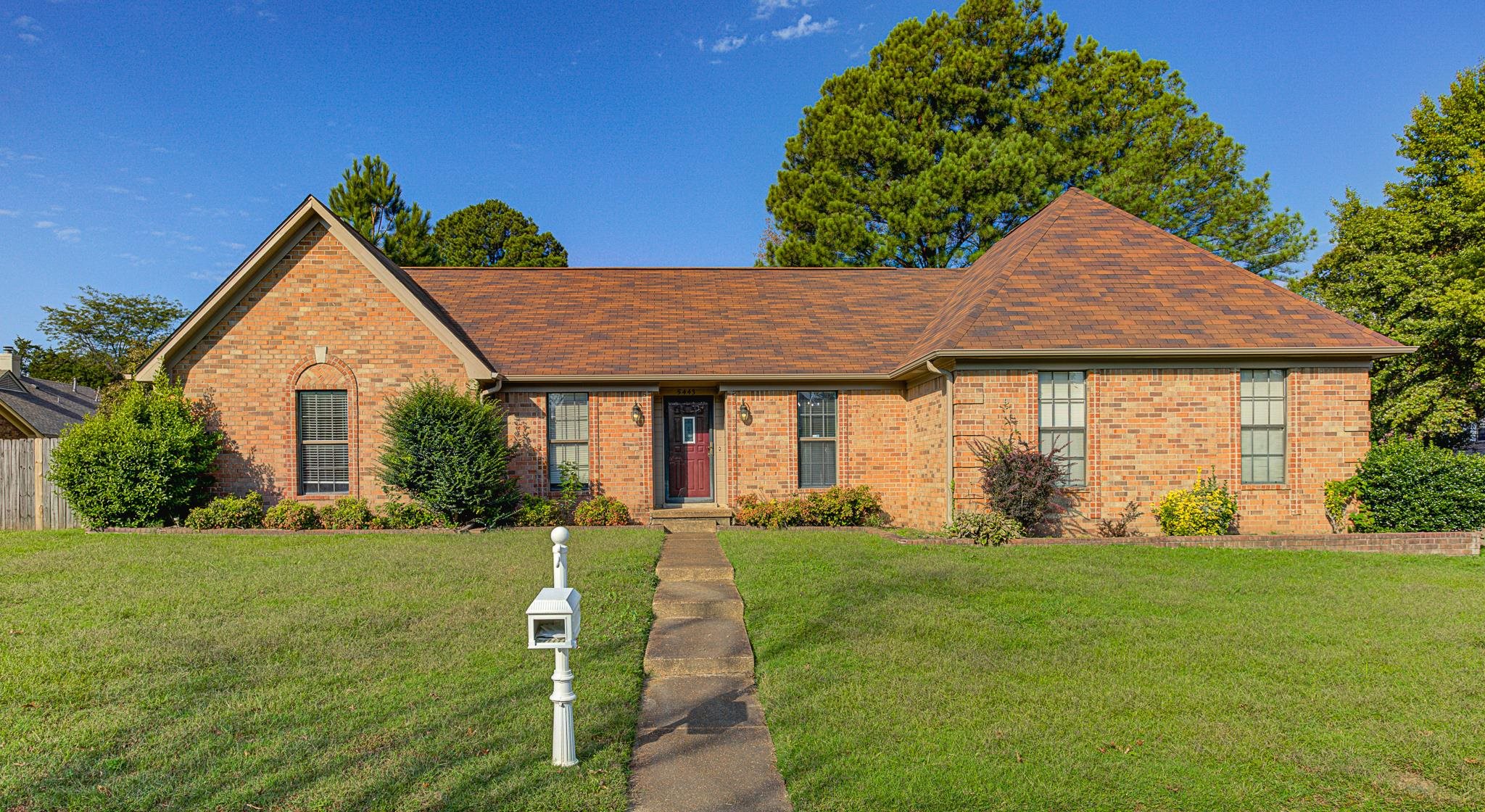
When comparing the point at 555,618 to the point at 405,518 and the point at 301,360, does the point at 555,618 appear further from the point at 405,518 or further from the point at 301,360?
the point at 301,360

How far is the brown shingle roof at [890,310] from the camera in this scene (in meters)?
12.9

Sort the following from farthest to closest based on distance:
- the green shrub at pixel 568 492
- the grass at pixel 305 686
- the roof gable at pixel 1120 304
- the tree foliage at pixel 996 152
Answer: the tree foliage at pixel 996 152 < the green shrub at pixel 568 492 < the roof gable at pixel 1120 304 < the grass at pixel 305 686

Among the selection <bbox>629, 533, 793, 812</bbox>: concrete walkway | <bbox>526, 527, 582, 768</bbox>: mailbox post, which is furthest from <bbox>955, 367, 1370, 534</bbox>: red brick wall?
<bbox>526, 527, 582, 768</bbox>: mailbox post

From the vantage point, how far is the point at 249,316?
14.2 metres

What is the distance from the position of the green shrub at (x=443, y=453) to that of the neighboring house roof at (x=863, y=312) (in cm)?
100

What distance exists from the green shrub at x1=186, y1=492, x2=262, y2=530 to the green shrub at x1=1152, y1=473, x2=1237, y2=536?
51.0ft

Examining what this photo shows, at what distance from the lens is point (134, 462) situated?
43.0 feet

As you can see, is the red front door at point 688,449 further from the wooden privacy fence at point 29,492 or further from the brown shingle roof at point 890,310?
the wooden privacy fence at point 29,492

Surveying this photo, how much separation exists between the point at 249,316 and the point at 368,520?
14.5ft

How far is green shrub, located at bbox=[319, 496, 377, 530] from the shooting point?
13.8 metres

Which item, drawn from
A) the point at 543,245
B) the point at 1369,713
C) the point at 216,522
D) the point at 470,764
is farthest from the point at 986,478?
the point at 543,245

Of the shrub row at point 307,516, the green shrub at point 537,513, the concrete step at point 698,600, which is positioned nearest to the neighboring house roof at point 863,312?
the green shrub at point 537,513

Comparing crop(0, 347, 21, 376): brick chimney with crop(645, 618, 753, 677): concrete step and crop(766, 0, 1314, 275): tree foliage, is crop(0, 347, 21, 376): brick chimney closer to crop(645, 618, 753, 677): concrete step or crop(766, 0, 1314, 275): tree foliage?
crop(766, 0, 1314, 275): tree foliage

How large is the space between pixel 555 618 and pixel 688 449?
11493 millimetres
